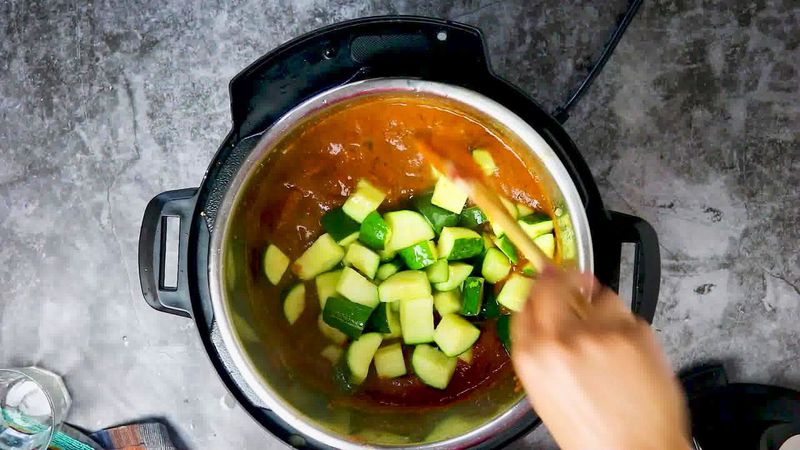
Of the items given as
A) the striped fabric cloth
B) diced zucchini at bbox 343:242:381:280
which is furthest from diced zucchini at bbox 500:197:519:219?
the striped fabric cloth

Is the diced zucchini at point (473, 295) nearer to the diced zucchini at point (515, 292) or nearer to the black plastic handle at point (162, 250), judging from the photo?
the diced zucchini at point (515, 292)

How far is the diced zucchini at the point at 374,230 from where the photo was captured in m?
1.06

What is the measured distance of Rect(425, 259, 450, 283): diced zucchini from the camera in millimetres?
1088

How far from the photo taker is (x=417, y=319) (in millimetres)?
1090

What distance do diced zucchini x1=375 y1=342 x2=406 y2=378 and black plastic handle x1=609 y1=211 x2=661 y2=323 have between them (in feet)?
1.25

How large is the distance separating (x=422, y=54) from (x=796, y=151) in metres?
0.77

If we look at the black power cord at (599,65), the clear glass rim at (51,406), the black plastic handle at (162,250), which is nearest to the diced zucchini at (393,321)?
the black plastic handle at (162,250)

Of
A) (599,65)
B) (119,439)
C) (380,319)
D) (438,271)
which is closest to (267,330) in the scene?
(380,319)

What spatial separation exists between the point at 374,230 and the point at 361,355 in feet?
0.66

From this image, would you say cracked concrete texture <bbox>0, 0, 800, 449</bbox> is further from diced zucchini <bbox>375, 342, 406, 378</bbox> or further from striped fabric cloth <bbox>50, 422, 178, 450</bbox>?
diced zucchini <bbox>375, 342, 406, 378</bbox>

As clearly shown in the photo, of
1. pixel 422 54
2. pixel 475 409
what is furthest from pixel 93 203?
pixel 475 409

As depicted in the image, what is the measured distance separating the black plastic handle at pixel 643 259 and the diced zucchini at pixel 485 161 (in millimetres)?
206

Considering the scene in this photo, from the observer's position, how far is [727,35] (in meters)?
1.29

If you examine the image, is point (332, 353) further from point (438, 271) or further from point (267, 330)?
point (438, 271)
